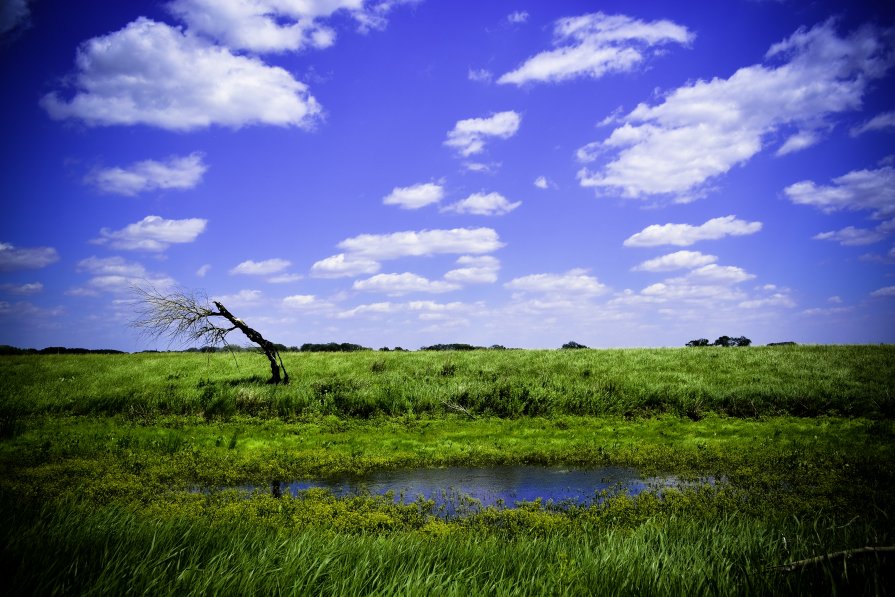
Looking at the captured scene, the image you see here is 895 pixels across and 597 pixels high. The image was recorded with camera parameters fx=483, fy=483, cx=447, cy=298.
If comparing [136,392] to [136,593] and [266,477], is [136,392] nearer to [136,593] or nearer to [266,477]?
[266,477]

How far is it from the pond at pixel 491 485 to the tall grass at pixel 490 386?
28.1 feet

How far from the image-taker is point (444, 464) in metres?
17.2

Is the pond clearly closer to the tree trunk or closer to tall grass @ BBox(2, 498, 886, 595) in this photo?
tall grass @ BBox(2, 498, 886, 595)

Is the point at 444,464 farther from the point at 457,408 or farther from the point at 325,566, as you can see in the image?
the point at 325,566

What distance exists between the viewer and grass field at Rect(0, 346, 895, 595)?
13.5ft

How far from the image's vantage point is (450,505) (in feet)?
41.2

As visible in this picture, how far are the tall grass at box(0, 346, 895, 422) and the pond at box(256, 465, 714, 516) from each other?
8568 millimetres

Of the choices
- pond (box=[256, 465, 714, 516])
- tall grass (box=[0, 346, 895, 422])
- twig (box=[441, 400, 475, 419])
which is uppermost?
tall grass (box=[0, 346, 895, 422])

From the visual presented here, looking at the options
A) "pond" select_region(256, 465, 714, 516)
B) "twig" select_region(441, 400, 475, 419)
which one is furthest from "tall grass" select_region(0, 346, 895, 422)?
"pond" select_region(256, 465, 714, 516)

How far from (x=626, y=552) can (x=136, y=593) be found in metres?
4.37

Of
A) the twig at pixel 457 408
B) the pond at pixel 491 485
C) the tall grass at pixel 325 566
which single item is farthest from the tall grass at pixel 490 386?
the tall grass at pixel 325 566

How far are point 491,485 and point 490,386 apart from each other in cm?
1242

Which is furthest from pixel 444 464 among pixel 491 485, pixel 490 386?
pixel 490 386

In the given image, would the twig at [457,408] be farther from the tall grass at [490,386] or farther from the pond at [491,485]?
the pond at [491,485]
